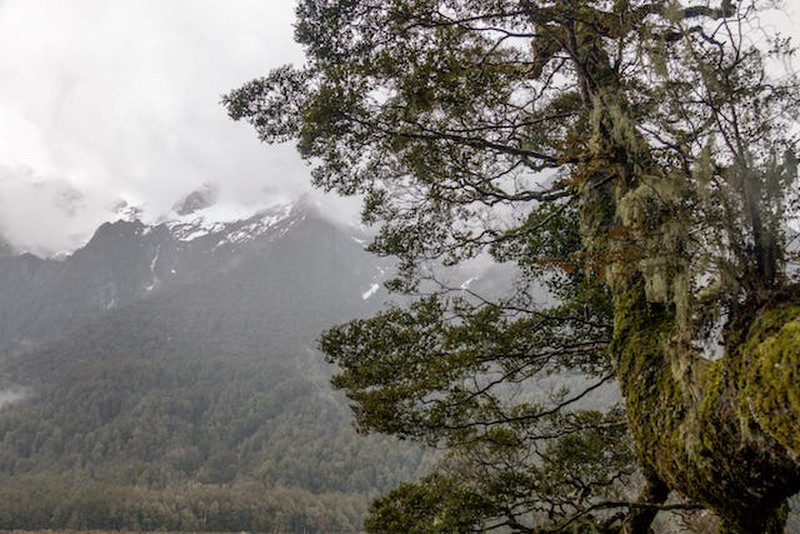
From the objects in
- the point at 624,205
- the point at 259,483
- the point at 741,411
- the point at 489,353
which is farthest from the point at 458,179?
the point at 259,483

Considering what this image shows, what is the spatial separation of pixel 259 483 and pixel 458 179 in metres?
129

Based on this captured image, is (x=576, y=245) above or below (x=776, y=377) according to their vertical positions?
above

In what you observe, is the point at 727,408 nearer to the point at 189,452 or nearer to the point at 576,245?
the point at 576,245

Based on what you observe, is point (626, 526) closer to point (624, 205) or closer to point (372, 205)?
point (624, 205)

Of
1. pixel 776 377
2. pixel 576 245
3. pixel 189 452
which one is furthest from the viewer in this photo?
pixel 189 452

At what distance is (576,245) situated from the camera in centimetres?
648

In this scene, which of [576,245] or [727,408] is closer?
[727,408]

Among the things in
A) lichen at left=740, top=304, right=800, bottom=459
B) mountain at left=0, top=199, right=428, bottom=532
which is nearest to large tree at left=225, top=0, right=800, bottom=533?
lichen at left=740, top=304, right=800, bottom=459

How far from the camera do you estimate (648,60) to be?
112 inches

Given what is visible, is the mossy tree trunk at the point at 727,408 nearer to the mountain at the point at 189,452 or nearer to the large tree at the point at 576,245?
the large tree at the point at 576,245

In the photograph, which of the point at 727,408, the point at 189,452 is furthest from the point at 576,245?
the point at 189,452

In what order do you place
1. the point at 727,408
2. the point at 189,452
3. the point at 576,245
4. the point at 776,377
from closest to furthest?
the point at 776,377 → the point at 727,408 → the point at 576,245 → the point at 189,452

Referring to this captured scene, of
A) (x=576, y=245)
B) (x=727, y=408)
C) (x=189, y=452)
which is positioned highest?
(x=189, y=452)

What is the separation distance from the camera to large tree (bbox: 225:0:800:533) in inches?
89.4
